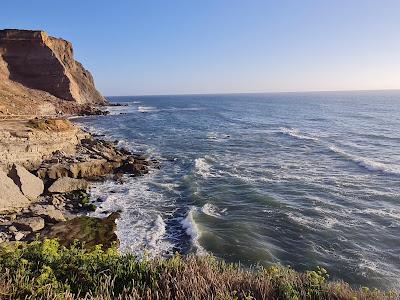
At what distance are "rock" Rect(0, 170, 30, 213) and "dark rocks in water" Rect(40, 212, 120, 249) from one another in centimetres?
360

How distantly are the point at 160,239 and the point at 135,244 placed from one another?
47.4 inches

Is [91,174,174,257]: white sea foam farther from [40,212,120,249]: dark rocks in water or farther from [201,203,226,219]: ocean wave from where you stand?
[201,203,226,219]: ocean wave

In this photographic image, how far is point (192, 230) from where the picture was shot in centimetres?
1775

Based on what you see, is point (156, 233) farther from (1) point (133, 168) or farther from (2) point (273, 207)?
(1) point (133, 168)

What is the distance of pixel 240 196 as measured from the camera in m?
23.3

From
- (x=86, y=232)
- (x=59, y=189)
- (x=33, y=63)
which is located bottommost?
(x=86, y=232)

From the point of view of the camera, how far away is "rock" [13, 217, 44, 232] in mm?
16219

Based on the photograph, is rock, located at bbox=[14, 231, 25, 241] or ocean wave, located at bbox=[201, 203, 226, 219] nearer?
rock, located at bbox=[14, 231, 25, 241]

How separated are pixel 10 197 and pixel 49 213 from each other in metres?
2.76

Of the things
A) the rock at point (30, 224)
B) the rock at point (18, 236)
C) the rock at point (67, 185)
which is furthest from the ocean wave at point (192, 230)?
the rock at point (67, 185)

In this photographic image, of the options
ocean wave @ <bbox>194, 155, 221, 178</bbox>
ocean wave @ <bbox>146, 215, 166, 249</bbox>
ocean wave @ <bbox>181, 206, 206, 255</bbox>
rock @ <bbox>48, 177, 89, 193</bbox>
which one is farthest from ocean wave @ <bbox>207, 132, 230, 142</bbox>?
ocean wave @ <bbox>146, 215, 166, 249</bbox>

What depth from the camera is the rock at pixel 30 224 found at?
1622 cm

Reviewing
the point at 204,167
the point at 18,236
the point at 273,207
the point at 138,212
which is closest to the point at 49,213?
the point at 18,236

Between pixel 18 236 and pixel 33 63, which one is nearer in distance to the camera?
pixel 18 236
